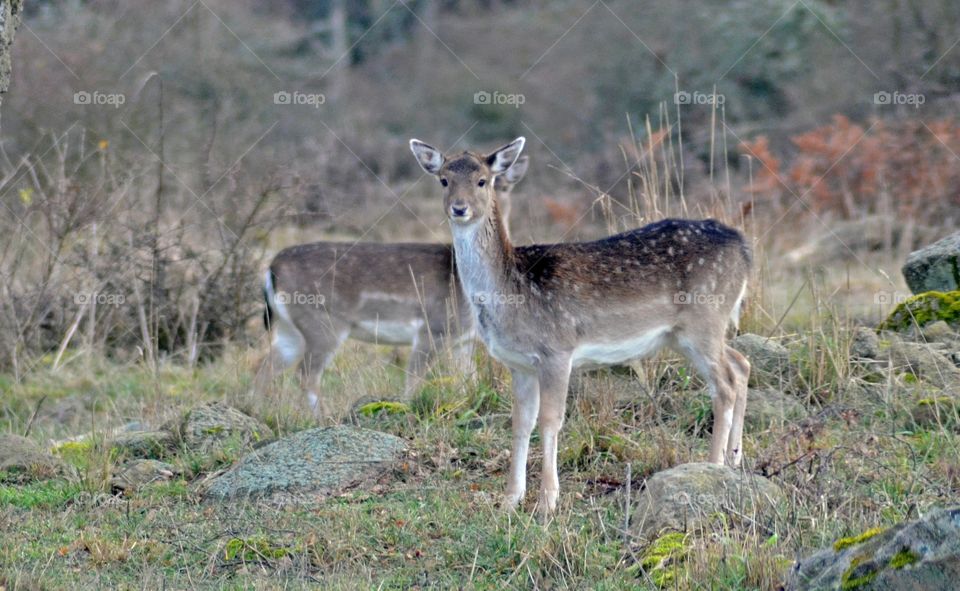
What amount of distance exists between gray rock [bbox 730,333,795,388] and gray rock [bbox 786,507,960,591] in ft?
13.1

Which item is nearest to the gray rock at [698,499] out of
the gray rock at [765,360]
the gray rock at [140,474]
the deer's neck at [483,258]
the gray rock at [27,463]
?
the deer's neck at [483,258]

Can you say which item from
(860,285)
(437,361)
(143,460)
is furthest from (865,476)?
(860,285)

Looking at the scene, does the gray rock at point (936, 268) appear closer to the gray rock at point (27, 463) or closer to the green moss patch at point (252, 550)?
the green moss patch at point (252, 550)

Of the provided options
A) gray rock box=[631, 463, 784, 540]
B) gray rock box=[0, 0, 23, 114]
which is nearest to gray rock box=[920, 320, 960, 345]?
gray rock box=[631, 463, 784, 540]

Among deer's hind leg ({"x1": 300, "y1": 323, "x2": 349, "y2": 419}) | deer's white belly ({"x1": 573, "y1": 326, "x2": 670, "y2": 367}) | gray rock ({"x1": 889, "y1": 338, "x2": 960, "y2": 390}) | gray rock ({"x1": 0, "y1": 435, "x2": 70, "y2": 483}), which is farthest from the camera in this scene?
deer's hind leg ({"x1": 300, "y1": 323, "x2": 349, "y2": 419})

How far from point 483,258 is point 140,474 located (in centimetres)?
233

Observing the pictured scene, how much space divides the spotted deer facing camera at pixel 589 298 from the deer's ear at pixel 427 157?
0.69 feet

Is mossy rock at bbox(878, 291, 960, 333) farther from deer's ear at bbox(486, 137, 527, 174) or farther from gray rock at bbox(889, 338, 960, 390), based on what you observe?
deer's ear at bbox(486, 137, 527, 174)

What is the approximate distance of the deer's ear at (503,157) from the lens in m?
8.01

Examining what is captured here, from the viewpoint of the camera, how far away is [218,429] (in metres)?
8.52

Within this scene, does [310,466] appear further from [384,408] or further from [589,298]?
[589,298]

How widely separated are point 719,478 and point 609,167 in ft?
42.8

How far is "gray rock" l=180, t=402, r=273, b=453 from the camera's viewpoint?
8.38 m

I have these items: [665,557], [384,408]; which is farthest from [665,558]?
[384,408]
